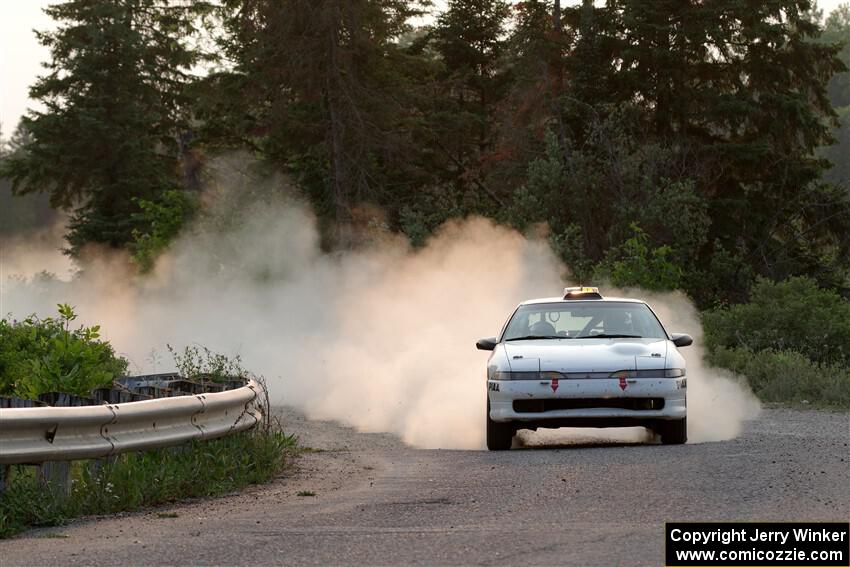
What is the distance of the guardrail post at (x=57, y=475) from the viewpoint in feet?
34.5

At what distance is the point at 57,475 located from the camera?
10586mm

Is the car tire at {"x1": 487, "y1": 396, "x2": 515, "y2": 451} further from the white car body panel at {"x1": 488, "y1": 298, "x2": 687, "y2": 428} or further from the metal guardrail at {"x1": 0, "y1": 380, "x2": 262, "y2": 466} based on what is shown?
the metal guardrail at {"x1": 0, "y1": 380, "x2": 262, "y2": 466}

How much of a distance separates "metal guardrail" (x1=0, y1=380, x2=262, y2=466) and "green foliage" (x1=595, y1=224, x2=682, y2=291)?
19554 mm

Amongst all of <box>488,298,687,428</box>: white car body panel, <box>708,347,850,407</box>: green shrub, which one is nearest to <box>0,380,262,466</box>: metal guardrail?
<box>488,298,687,428</box>: white car body panel

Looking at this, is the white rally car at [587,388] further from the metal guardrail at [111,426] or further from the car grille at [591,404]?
the metal guardrail at [111,426]

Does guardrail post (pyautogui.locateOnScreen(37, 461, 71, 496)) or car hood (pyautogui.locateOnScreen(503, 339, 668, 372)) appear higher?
car hood (pyautogui.locateOnScreen(503, 339, 668, 372))

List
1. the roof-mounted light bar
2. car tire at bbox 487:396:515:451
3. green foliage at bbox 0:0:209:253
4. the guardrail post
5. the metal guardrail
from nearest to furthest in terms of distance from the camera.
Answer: the metal guardrail, the guardrail post, car tire at bbox 487:396:515:451, the roof-mounted light bar, green foliage at bbox 0:0:209:253

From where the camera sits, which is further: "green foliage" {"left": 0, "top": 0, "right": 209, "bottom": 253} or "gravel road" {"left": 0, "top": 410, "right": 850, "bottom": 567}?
"green foliage" {"left": 0, "top": 0, "right": 209, "bottom": 253}

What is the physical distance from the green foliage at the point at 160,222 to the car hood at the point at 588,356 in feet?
132

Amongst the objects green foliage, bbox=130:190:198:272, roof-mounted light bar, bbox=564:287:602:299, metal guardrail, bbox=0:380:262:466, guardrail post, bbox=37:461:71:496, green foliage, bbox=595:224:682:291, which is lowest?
guardrail post, bbox=37:461:71:496

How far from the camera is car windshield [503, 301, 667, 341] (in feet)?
54.2

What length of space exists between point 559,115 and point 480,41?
17059 mm

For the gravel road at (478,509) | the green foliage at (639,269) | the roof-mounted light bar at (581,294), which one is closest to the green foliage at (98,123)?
the green foliage at (639,269)
